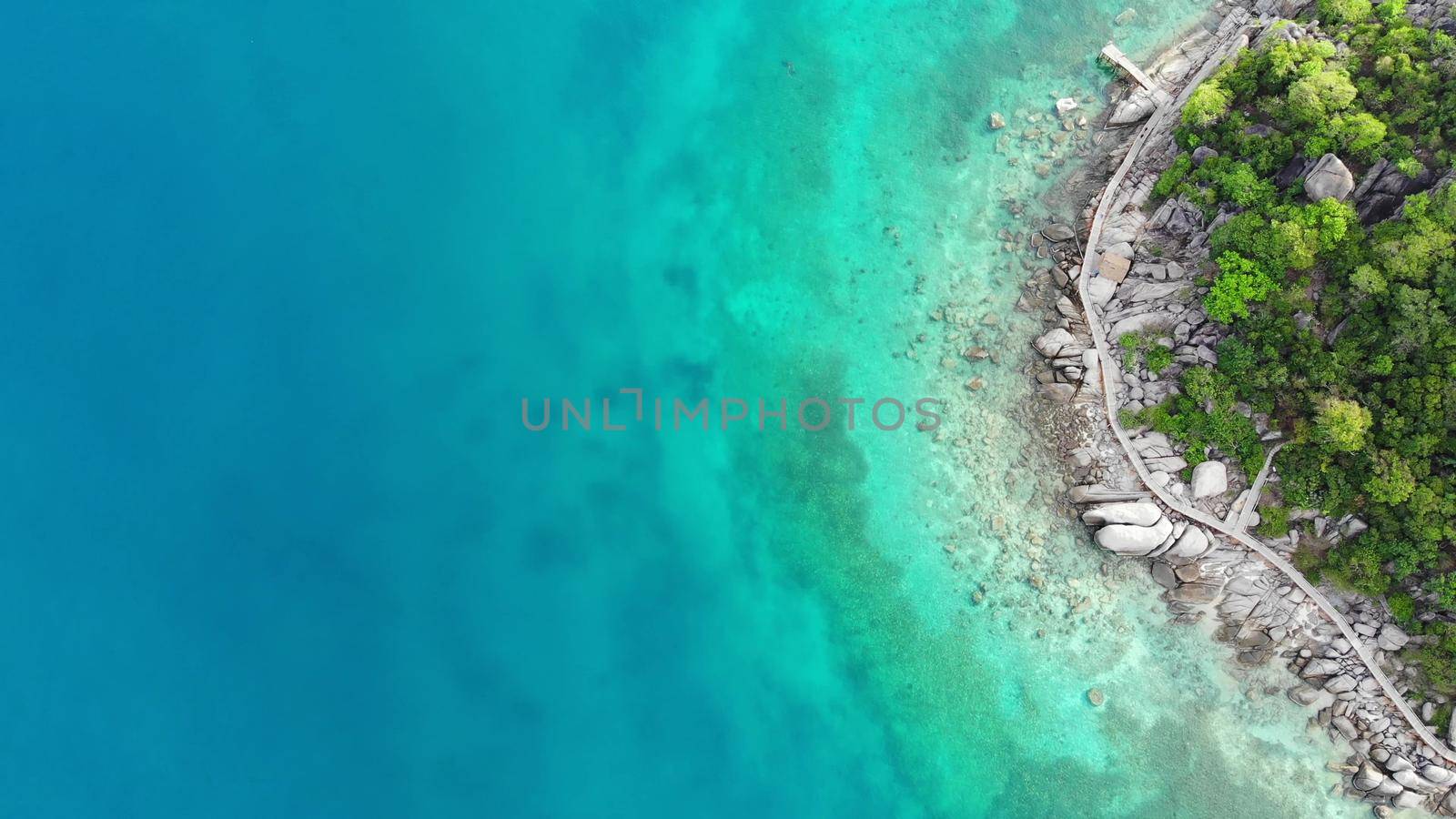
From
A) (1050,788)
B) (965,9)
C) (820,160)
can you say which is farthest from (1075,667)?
(965,9)

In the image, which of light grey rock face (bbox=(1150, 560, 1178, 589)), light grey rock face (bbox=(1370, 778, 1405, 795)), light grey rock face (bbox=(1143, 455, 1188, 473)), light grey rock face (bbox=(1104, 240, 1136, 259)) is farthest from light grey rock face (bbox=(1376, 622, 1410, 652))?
light grey rock face (bbox=(1104, 240, 1136, 259))

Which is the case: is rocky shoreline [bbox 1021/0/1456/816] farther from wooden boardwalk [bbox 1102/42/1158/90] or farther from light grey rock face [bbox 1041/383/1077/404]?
wooden boardwalk [bbox 1102/42/1158/90]

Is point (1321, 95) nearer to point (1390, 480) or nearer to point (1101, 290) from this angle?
point (1101, 290)

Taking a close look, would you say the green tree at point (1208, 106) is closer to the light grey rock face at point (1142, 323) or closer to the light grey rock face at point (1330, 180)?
the light grey rock face at point (1330, 180)

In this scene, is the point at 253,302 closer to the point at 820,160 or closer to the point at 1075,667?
the point at 820,160

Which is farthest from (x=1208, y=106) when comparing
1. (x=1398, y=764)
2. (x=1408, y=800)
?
(x=1408, y=800)

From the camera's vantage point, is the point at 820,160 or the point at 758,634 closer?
the point at 758,634

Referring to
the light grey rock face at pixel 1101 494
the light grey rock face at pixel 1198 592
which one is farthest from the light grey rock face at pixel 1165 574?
the light grey rock face at pixel 1101 494
